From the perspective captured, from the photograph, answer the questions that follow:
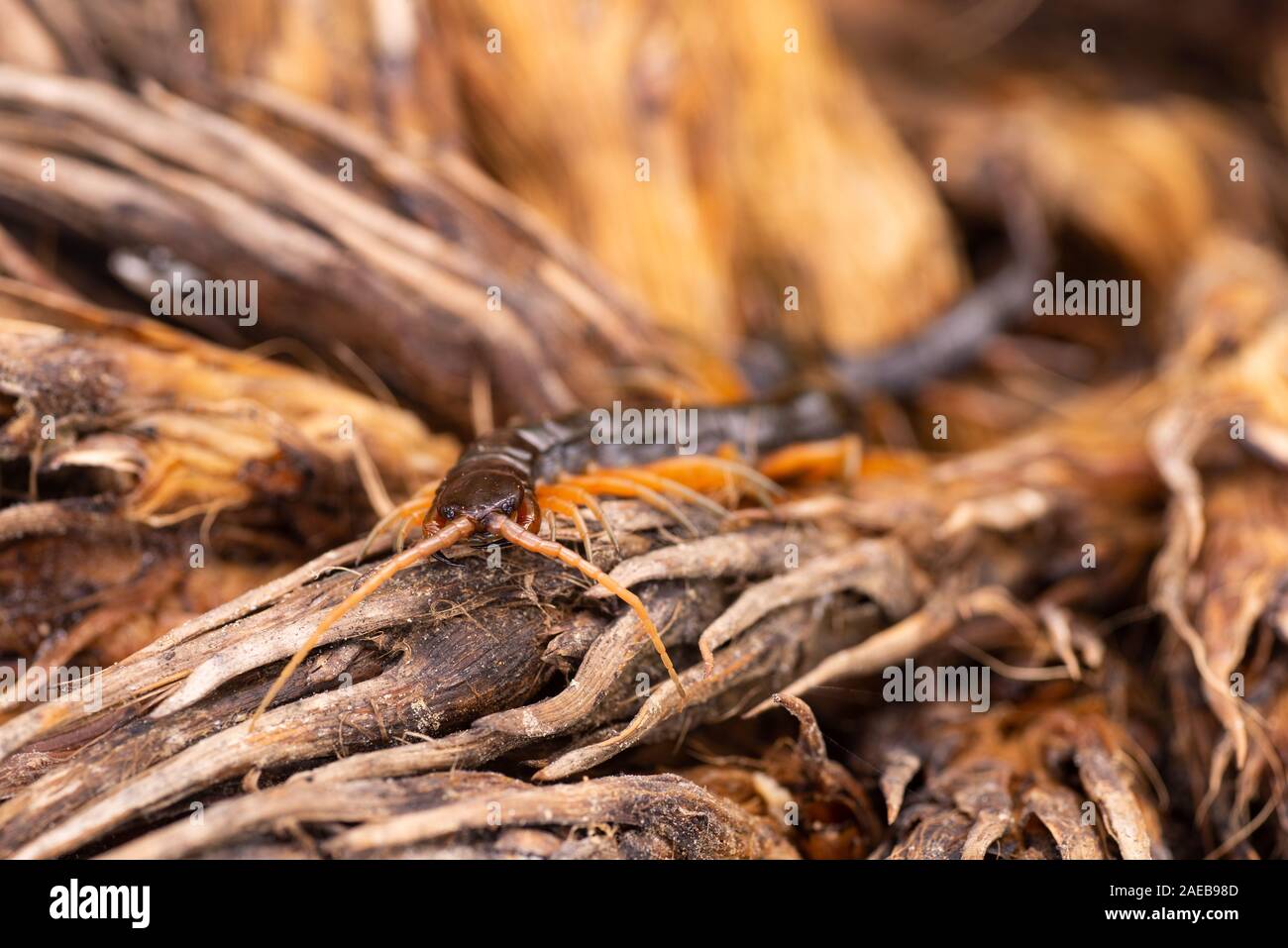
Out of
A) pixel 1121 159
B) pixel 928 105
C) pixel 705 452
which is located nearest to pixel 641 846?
pixel 705 452

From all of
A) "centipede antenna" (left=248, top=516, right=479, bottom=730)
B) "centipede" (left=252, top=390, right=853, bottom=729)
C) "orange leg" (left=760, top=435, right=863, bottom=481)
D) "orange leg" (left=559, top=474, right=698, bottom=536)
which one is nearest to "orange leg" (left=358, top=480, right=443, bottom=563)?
"centipede" (left=252, top=390, right=853, bottom=729)

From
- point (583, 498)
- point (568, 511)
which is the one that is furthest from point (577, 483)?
point (568, 511)

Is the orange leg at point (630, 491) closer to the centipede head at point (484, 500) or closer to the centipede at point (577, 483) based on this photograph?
the centipede at point (577, 483)

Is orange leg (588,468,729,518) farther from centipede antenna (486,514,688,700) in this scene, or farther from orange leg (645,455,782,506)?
centipede antenna (486,514,688,700)

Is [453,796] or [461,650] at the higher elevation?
[461,650]

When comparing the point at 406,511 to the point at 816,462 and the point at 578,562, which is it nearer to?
the point at 578,562
